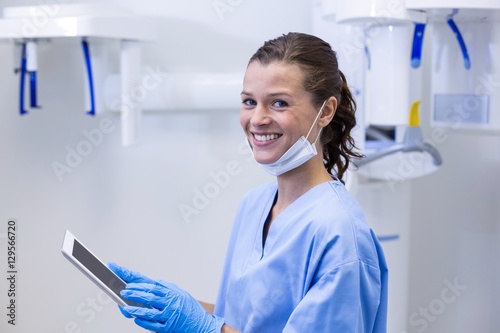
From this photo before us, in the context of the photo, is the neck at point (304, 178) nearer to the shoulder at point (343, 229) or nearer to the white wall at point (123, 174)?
the shoulder at point (343, 229)

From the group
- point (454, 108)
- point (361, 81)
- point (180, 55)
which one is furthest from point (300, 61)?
point (180, 55)

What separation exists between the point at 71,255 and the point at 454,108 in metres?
1.13

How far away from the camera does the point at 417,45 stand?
5.58ft

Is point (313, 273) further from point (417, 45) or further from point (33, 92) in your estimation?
point (33, 92)

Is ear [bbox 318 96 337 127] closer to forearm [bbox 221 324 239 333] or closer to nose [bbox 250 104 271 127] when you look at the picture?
nose [bbox 250 104 271 127]

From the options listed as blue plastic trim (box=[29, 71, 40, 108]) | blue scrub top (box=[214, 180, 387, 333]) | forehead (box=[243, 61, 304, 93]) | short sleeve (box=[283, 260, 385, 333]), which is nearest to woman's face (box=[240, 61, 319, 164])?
forehead (box=[243, 61, 304, 93])

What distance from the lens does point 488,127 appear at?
1802 millimetres

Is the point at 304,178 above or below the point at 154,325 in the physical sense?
above

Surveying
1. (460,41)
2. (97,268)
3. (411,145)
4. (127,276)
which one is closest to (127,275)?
(127,276)

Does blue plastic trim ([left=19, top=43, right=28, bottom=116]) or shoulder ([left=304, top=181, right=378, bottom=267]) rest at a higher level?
blue plastic trim ([left=19, top=43, right=28, bottom=116])

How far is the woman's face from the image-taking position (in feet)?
3.84

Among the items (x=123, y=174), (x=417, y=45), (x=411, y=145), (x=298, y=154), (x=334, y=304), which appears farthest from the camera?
(x=123, y=174)

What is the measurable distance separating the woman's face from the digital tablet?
33 cm

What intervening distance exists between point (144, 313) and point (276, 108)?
1.33 feet
